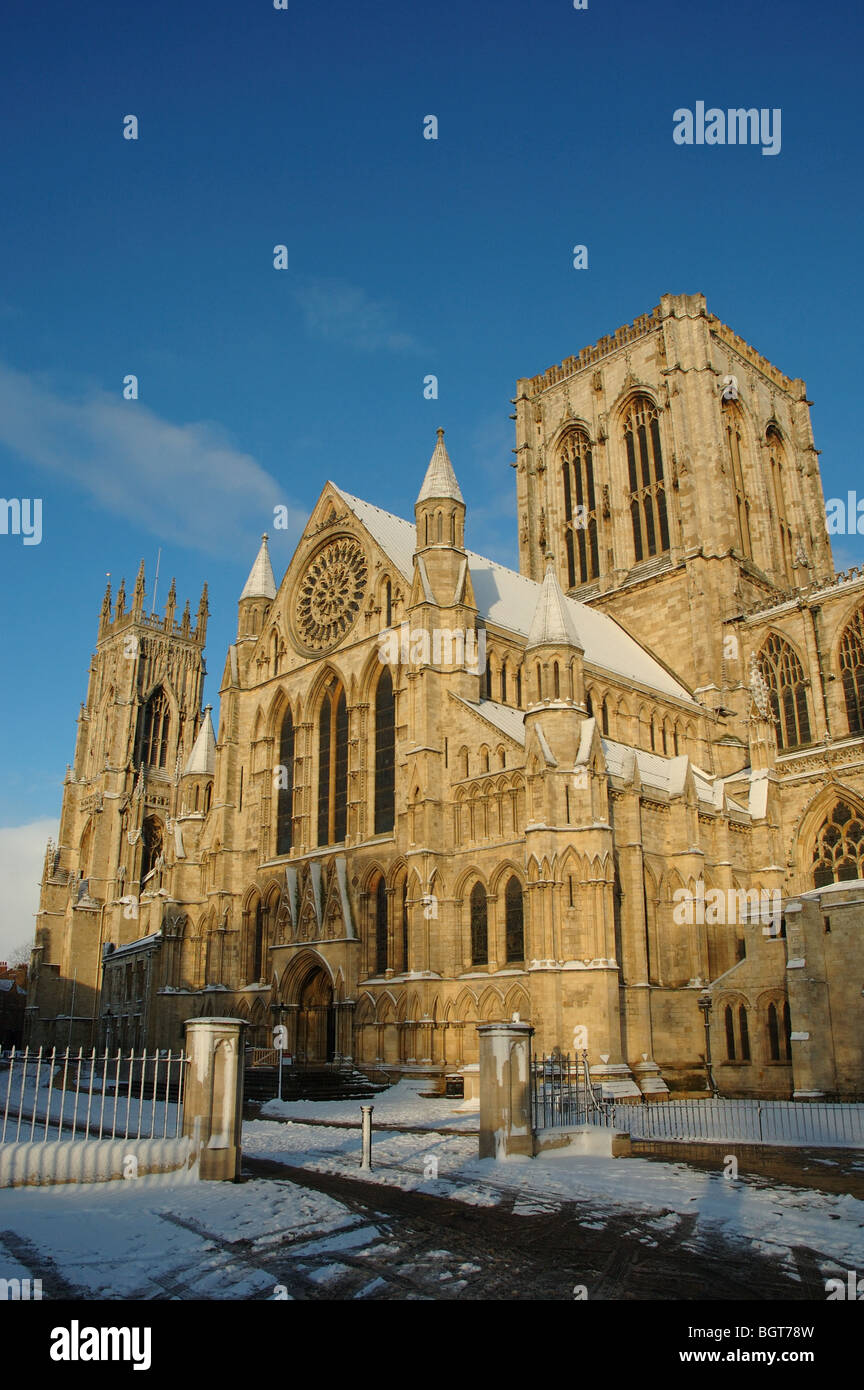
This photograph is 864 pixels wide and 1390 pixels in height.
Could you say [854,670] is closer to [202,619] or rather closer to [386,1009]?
[386,1009]

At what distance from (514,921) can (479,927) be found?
1.43 meters

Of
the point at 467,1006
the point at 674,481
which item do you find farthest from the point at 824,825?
the point at 674,481

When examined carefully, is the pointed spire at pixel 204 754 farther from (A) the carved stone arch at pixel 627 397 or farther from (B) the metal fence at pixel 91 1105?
(A) the carved stone arch at pixel 627 397

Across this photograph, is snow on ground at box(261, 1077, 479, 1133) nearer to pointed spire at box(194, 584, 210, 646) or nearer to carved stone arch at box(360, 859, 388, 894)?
carved stone arch at box(360, 859, 388, 894)

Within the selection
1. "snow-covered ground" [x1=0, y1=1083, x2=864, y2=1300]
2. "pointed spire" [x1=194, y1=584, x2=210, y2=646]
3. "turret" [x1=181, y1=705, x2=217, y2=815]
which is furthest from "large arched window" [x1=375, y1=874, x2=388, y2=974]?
"pointed spire" [x1=194, y1=584, x2=210, y2=646]

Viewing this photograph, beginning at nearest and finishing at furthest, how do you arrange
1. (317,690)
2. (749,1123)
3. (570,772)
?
(749,1123), (570,772), (317,690)

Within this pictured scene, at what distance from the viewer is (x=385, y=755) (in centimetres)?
3681

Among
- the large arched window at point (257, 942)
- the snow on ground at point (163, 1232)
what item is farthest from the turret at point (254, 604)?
the snow on ground at point (163, 1232)

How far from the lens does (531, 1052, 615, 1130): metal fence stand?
19.9 meters

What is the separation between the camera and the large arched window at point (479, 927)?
32.0m

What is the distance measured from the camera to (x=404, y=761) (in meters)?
34.9

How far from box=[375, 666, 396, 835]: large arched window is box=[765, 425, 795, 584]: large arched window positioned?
30.1 meters

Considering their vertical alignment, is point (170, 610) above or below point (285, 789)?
above
